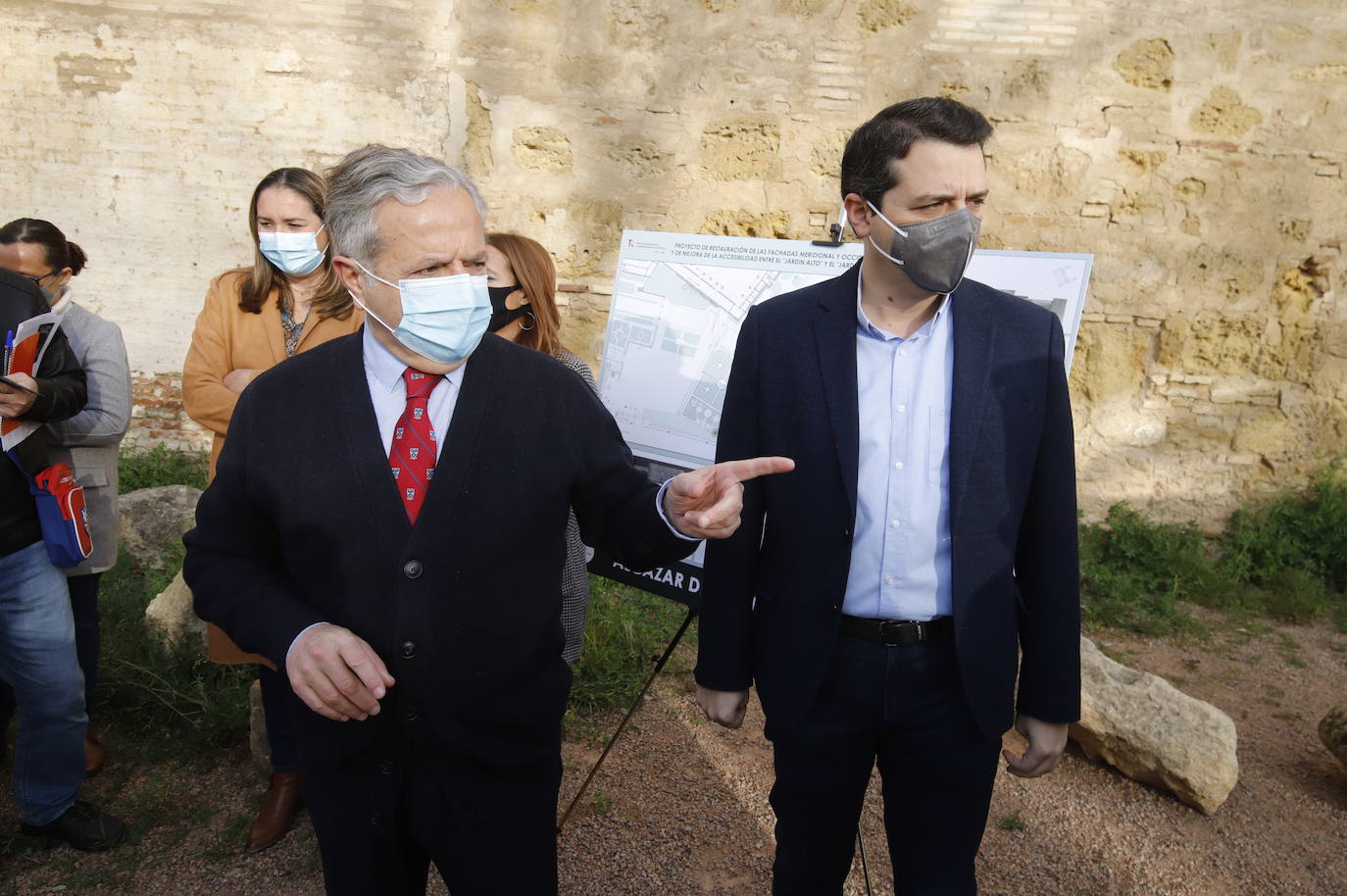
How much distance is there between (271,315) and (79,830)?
6.21ft

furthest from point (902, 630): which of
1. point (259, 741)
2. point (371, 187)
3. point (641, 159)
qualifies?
point (641, 159)

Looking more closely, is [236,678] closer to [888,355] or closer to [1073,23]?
[888,355]

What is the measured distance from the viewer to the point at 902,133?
1.90 m

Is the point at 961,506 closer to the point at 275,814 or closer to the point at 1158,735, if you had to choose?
the point at 1158,735

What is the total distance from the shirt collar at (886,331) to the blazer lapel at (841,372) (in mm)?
19

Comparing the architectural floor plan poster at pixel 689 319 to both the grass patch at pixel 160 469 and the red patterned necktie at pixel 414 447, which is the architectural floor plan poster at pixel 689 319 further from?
the grass patch at pixel 160 469

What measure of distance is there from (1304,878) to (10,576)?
4.42 metres

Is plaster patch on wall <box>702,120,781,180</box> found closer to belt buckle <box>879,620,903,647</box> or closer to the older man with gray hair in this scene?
the older man with gray hair

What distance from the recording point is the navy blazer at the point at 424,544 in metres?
1.60

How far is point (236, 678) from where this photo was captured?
385cm

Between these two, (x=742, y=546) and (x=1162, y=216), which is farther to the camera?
(x=1162, y=216)

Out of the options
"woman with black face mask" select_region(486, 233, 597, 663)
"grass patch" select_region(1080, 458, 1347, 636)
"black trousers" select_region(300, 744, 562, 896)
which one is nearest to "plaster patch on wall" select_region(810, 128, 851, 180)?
"grass patch" select_region(1080, 458, 1347, 636)

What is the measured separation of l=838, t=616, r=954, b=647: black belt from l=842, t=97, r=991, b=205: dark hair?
3.09ft

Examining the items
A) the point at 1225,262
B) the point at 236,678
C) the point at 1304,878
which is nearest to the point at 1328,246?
the point at 1225,262
